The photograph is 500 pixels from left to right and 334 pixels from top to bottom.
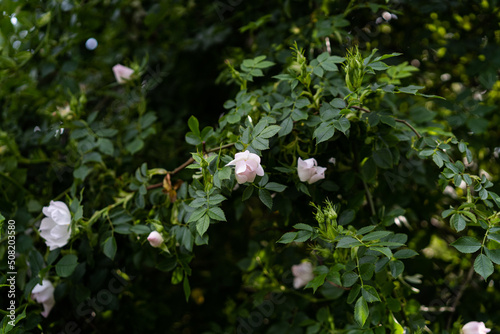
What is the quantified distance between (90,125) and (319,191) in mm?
766

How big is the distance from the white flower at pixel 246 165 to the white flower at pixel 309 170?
12 centimetres

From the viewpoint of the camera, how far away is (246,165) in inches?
34.5

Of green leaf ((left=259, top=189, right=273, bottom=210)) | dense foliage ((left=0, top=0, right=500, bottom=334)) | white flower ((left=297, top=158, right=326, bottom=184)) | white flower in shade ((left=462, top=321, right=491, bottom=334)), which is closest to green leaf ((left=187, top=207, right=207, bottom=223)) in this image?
dense foliage ((left=0, top=0, right=500, bottom=334))

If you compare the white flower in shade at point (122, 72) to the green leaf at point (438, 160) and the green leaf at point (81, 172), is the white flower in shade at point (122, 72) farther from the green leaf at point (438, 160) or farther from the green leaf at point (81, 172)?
the green leaf at point (438, 160)

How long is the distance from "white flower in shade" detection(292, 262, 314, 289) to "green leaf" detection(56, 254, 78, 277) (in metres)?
0.58

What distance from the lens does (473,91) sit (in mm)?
1488

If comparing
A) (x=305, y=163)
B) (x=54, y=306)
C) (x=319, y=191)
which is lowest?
(x=54, y=306)

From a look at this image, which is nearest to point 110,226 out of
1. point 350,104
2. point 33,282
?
point 33,282

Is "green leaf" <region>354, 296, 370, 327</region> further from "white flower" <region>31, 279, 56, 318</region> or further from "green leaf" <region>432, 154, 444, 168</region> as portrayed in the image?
"white flower" <region>31, 279, 56, 318</region>

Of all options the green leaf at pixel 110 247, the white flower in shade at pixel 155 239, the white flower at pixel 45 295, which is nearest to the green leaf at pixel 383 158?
the white flower in shade at pixel 155 239

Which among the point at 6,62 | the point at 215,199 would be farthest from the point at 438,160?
the point at 6,62

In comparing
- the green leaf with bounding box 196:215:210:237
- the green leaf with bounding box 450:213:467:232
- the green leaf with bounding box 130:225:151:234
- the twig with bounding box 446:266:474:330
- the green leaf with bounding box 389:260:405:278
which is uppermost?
the green leaf with bounding box 196:215:210:237

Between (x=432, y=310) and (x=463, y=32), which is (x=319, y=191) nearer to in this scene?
(x=432, y=310)

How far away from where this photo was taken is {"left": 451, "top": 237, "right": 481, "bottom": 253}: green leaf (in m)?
0.85
